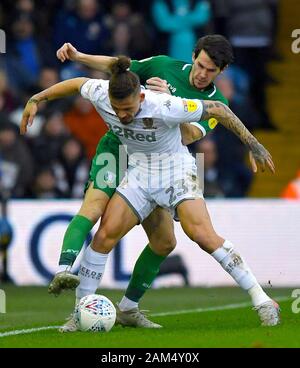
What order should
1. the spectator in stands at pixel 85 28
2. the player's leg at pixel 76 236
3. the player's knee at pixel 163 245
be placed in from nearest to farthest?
1. the player's leg at pixel 76 236
2. the player's knee at pixel 163 245
3. the spectator in stands at pixel 85 28

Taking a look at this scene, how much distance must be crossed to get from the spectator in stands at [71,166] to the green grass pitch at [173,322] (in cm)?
211

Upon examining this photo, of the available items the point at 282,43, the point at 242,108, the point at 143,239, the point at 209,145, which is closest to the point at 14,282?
the point at 143,239

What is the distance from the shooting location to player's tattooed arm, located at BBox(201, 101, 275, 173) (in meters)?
8.95

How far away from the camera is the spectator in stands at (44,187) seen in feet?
50.8

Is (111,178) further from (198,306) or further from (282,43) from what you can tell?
(282,43)

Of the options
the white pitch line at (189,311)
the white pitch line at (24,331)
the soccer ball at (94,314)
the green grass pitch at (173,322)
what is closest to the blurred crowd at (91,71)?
the green grass pitch at (173,322)

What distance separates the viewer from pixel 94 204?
9172mm

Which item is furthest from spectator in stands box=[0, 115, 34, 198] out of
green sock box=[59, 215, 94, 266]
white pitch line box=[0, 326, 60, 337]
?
green sock box=[59, 215, 94, 266]

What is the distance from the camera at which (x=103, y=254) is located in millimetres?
9141

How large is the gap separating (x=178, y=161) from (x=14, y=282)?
5.61 meters

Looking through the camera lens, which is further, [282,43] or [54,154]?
[282,43]

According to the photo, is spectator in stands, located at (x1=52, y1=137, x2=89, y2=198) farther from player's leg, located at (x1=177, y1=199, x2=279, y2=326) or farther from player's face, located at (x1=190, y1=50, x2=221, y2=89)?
player's leg, located at (x1=177, y1=199, x2=279, y2=326)

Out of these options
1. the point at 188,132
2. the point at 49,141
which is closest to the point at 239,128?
the point at 188,132

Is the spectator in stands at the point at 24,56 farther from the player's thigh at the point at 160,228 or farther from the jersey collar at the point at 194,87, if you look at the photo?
the player's thigh at the point at 160,228
